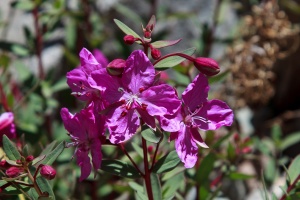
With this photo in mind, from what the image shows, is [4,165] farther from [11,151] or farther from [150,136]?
[150,136]

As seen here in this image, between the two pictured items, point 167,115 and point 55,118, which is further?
point 55,118

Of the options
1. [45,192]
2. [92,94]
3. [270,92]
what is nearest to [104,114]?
[92,94]

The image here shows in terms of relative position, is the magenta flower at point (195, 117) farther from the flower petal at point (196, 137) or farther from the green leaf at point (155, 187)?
the green leaf at point (155, 187)

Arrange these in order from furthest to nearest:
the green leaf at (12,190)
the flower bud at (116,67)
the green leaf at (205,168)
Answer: the green leaf at (205,168), the green leaf at (12,190), the flower bud at (116,67)

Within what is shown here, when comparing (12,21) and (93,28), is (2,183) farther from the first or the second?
(12,21)

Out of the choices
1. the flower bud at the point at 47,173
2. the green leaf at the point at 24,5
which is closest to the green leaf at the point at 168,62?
the flower bud at the point at 47,173

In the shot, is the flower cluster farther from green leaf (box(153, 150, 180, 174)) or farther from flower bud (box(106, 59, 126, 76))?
green leaf (box(153, 150, 180, 174))
